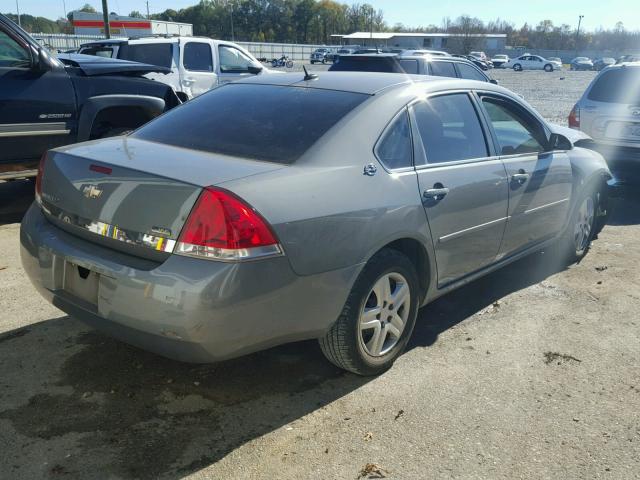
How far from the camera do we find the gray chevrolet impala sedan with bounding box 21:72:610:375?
107 inches

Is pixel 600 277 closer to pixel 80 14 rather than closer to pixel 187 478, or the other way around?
pixel 187 478

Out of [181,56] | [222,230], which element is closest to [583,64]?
[181,56]

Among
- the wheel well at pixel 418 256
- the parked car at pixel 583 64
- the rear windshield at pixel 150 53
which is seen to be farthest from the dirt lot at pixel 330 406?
the parked car at pixel 583 64

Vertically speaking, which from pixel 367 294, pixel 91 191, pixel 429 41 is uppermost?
pixel 429 41

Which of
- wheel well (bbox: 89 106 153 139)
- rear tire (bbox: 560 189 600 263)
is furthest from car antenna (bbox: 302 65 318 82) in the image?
wheel well (bbox: 89 106 153 139)

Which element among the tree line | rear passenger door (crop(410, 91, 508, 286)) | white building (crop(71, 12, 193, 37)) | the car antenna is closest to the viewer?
rear passenger door (crop(410, 91, 508, 286))

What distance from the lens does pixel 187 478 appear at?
2627 millimetres

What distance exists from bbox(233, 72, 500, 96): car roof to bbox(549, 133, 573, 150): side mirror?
0.85 meters

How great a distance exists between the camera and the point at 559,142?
4.93 m

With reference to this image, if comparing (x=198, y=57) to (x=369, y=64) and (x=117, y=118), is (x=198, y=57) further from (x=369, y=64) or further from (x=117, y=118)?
(x=117, y=118)

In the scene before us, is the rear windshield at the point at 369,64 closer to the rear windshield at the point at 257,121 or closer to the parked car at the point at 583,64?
the rear windshield at the point at 257,121

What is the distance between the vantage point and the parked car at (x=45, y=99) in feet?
20.1

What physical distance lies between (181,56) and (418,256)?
915 cm

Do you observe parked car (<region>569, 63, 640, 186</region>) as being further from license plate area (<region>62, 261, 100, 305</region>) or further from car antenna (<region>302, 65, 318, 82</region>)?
license plate area (<region>62, 261, 100, 305</region>)
